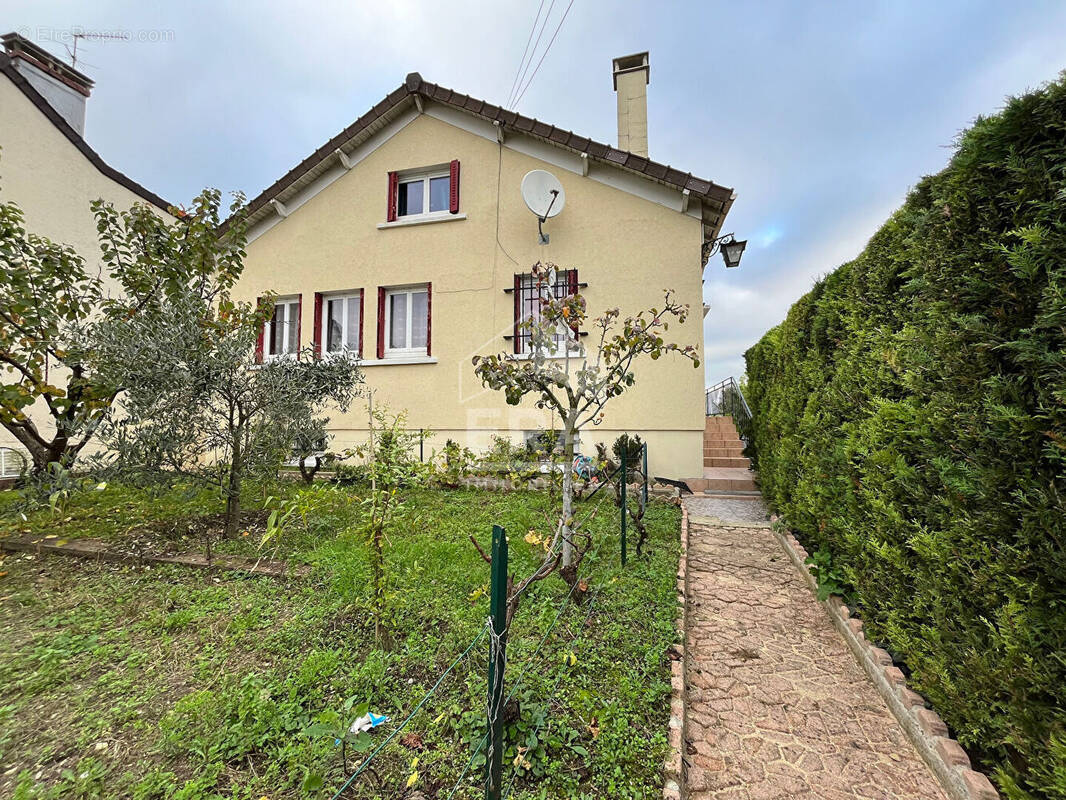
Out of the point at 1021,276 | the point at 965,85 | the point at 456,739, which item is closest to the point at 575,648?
the point at 456,739

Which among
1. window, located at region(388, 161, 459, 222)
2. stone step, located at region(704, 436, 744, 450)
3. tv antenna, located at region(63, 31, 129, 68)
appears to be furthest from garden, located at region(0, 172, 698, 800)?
tv antenna, located at region(63, 31, 129, 68)

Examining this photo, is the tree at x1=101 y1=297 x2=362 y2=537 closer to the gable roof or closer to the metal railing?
the gable roof

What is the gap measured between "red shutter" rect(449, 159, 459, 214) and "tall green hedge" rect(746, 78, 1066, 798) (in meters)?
7.19

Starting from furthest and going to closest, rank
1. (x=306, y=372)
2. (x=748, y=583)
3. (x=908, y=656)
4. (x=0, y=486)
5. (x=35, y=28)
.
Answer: (x=35, y=28) → (x=0, y=486) → (x=306, y=372) → (x=748, y=583) → (x=908, y=656)

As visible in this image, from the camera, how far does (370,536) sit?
2770 mm

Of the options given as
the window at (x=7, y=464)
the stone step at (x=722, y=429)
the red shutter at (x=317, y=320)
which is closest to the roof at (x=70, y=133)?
the red shutter at (x=317, y=320)

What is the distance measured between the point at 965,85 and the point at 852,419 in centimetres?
240

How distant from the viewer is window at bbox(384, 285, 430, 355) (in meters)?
8.69

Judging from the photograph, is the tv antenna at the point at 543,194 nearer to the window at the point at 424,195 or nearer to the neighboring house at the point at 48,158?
the window at the point at 424,195

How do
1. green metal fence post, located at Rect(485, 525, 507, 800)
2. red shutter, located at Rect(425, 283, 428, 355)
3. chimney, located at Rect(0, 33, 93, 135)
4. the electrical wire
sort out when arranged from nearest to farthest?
green metal fence post, located at Rect(485, 525, 507, 800), the electrical wire, chimney, located at Rect(0, 33, 93, 135), red shutter, located at Rect(425, 283, 428, 355)

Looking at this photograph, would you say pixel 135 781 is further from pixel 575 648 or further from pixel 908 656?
pixel 908 656

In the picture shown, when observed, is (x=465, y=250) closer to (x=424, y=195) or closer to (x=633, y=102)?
(x=424, y=195)

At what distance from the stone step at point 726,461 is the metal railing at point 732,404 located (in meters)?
0.84

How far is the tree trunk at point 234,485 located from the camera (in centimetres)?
446
